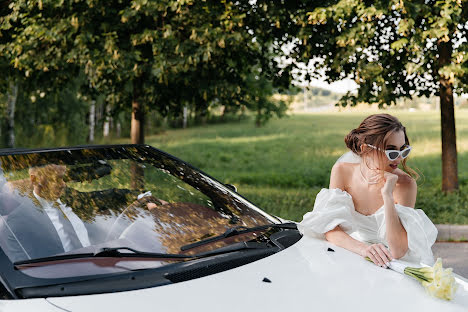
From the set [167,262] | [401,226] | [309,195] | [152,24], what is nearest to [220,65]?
[152,24]

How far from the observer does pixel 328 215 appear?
3.21 metres

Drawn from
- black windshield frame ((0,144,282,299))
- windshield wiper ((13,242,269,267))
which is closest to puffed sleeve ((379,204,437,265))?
black windshield frame ((0,144,282,299))

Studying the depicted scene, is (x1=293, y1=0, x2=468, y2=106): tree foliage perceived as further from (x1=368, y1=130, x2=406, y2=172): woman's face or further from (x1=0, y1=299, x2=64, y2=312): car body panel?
(x1=0, y1=299, x2=64, y2=312): car body panel

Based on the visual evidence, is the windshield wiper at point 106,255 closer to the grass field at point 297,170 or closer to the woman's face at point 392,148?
the woman's face at point 392,148

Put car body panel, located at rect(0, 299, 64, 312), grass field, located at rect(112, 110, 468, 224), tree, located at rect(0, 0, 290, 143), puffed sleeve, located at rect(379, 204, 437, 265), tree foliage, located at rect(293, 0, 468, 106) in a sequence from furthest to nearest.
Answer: grass field, located at rect(112, 110, 468, 224)
tree, located at rect(0, 0, 290, 143)
tree foliage, located at rect(293, 0, 468, 106)
puffed sleeve, located at rect(379, 204, 437, 265)
car body panel, located at rect(0, 299, 64, 312)

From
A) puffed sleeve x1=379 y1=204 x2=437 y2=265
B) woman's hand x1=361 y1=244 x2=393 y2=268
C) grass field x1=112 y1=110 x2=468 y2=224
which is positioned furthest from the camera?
grass field x1=112 y1=110 x2=468 y2=224

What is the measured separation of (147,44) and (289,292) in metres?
8.01

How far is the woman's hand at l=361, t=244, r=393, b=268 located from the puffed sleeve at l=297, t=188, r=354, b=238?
33 centimetres

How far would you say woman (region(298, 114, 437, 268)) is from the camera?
122 inches

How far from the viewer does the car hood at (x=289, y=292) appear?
207 cm

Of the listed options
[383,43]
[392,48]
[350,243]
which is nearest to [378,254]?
[350,243]

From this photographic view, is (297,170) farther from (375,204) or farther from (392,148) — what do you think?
(392,148)

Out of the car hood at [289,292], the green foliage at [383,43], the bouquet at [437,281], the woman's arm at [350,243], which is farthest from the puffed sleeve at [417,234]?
the green foliage at [383,43]

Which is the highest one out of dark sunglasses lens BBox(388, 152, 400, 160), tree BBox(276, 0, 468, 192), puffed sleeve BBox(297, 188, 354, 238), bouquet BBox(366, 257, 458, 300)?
tree BBox(276, 0, 468, 192)
